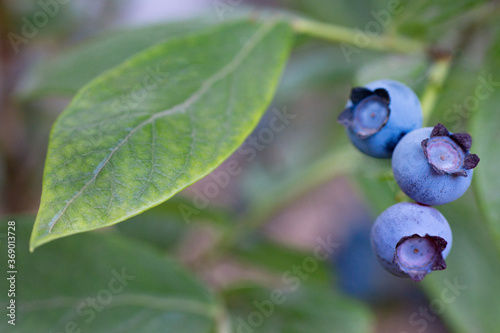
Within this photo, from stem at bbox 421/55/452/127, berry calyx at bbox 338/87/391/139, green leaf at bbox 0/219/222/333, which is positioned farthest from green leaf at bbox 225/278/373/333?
berry calyx at bbox 338/87/391/139

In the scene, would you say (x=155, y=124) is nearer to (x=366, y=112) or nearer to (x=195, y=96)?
(x=195, y=96)

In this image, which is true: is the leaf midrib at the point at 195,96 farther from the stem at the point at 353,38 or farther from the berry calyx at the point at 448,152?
the berry calyx at the point at 448,152

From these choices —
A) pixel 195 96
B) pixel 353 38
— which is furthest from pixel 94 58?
pixel 353 38

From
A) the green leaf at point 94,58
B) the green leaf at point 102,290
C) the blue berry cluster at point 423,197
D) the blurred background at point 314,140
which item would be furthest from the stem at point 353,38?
the green leaf at point 102,290

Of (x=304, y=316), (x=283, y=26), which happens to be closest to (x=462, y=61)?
(x=283, y=26)

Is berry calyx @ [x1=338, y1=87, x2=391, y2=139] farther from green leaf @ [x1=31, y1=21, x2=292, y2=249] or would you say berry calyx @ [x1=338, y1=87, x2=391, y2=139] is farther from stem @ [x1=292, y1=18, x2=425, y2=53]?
stem @ [x1=292, y1=18, x2=425, y2=53]

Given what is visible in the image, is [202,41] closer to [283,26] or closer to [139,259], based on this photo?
[283,26]
